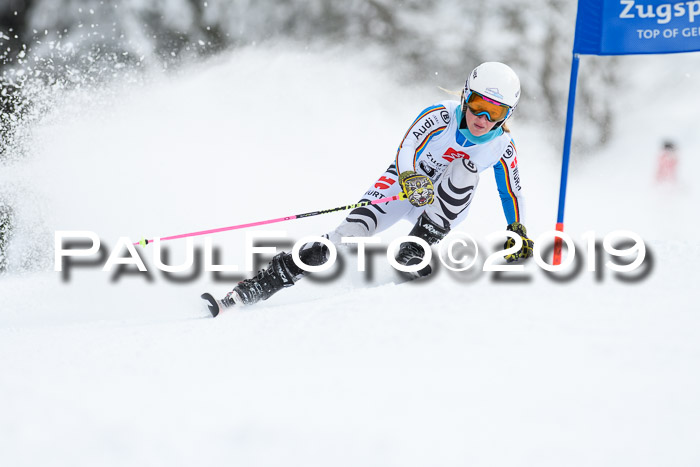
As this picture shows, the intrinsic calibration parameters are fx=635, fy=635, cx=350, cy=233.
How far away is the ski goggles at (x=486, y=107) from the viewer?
3348 millimetres

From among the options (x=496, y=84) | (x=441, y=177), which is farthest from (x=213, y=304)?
(x=496, y=84)

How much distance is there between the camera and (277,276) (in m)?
3.50

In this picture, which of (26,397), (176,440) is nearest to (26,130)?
(26,397)

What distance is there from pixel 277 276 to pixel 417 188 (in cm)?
91

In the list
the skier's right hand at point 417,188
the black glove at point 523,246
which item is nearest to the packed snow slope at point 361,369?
the black glove at point 523,246

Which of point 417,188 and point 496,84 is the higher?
point 496,84

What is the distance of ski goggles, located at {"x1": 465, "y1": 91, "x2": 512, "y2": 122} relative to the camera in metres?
3.35

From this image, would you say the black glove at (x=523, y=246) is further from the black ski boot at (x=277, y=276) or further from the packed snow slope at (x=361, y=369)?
the black ski boot at (x=277, y=276)

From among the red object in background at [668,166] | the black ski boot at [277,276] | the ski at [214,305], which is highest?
the red object in background at [668,166]

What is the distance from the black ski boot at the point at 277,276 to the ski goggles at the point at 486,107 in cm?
111

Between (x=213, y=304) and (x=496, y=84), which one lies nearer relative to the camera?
(x=496, y=84)

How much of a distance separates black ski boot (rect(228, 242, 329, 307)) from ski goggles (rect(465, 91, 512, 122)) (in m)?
1.11

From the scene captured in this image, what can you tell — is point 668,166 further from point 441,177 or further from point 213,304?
point 213,304

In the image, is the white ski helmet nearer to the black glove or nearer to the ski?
the black glove
